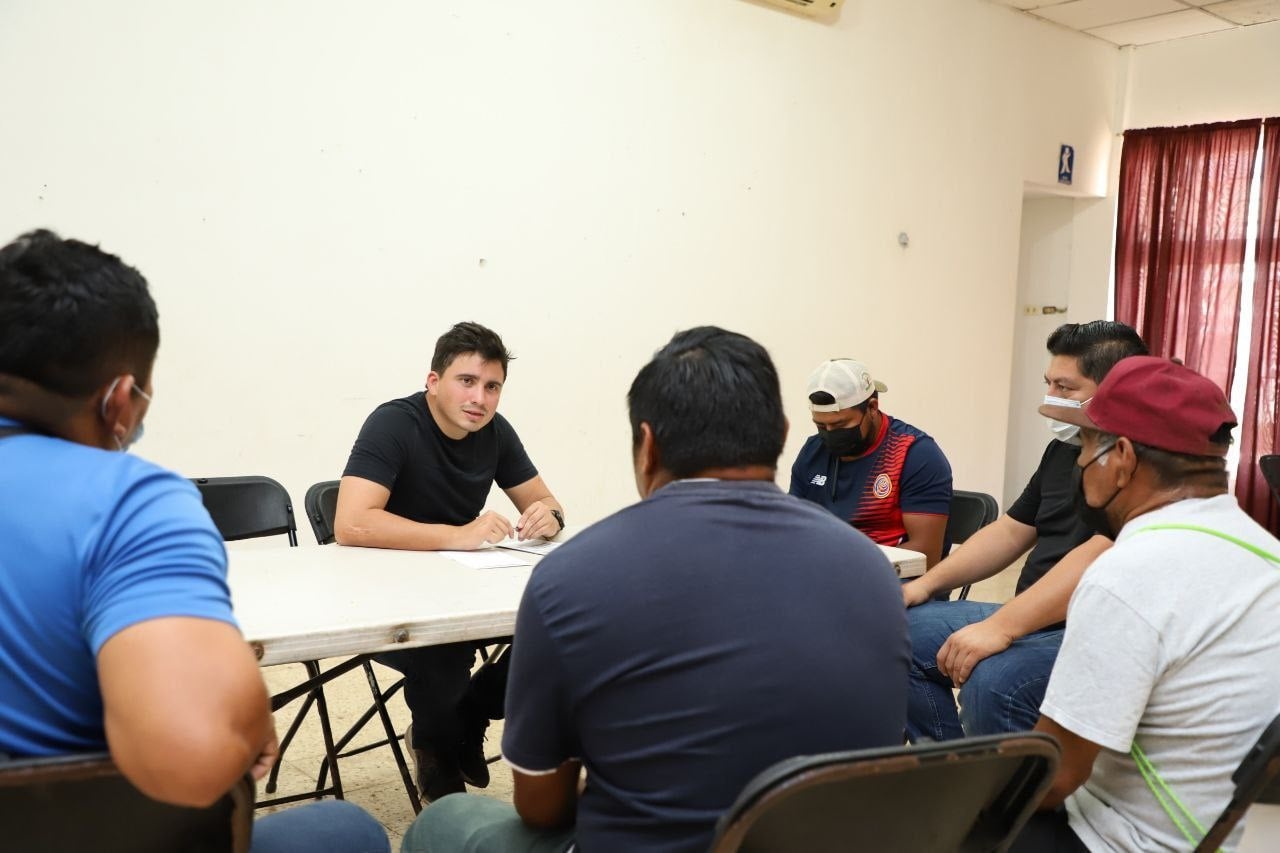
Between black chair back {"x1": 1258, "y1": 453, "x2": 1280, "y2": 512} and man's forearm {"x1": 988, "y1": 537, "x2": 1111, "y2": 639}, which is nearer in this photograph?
man's forearm {"x1": 988, "y1": 537, "x2": 1111, "y2": 639}

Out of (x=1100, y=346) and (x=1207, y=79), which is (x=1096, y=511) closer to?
(x=1100, y=346)

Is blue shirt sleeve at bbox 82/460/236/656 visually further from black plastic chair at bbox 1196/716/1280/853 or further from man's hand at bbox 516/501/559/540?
man's hand at bbox 516/501/559/540

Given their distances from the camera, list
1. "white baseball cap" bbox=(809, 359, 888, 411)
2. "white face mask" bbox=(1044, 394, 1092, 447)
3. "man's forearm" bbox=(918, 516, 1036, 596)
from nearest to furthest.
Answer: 1. "white face mask" bbox=(1044, 394, 1092, 447)
2. "man's forearm" bbox=(918, 516, 1036, 596)
3. "white baseball cap" bbox=(809, 359, 888, 411)

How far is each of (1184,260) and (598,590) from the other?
723 centimetres

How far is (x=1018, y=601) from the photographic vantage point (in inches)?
92.9

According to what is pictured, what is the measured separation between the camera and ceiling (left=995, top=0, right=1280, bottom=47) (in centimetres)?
665

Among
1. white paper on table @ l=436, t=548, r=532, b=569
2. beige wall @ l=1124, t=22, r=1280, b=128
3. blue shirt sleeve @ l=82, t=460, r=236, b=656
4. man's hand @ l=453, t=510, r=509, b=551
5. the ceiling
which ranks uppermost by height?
the ceiling

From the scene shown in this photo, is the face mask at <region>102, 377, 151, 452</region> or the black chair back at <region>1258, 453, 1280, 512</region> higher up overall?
the face mask at <region>102, 377, 151, 452</region>

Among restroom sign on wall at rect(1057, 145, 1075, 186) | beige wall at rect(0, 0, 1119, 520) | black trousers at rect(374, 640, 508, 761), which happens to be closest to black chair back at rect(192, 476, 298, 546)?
black trousers at rect(374, 640, 508, 761)

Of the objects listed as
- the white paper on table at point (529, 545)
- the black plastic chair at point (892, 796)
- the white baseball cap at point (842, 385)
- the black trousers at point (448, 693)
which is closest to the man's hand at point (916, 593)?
the white baseball cap at point (842, 385)

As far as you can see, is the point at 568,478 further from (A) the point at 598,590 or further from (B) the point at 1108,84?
(B) the point at 1108,84

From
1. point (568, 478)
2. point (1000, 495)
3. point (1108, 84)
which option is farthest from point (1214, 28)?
point (568, 478)

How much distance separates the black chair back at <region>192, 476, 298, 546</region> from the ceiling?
224 inches

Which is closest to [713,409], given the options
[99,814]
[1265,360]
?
[99,814]
